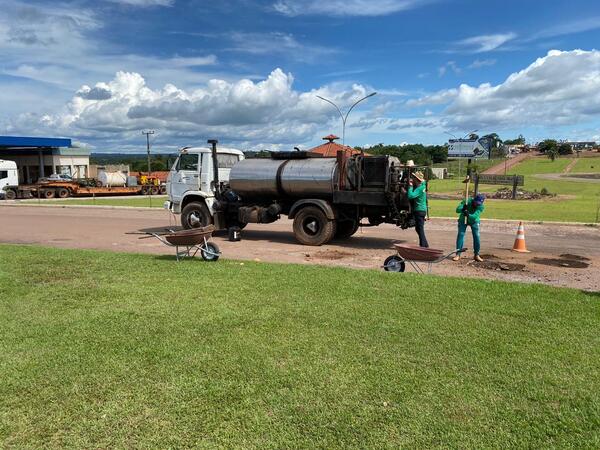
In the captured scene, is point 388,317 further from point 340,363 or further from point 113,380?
point 113,380

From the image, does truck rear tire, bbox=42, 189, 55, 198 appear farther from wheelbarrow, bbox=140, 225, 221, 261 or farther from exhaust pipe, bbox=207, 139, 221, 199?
wheelbarrow, bbox=140, 225, 221, 261

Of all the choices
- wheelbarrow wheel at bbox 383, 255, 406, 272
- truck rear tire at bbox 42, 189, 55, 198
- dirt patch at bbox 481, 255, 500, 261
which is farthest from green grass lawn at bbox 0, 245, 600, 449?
truck rear tire at bbox 42, 189, 55, 198

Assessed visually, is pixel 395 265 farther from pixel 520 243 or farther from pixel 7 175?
pixel 7 175

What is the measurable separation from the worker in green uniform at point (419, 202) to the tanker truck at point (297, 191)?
501mm

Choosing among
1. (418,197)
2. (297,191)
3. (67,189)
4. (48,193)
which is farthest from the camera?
(67,189)

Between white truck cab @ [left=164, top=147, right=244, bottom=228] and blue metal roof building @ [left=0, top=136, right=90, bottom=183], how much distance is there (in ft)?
144

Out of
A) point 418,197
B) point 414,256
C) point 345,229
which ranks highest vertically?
point 418,197

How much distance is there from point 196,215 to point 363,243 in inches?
198

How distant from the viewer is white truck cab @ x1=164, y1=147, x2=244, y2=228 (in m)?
15.2

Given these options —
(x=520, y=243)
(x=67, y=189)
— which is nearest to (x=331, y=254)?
(x=520, y=243)

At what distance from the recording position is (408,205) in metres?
12.5

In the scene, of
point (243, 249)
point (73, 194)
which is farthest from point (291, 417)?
point (73, 194)

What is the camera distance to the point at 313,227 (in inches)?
524

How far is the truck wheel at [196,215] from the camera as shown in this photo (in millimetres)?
15078
